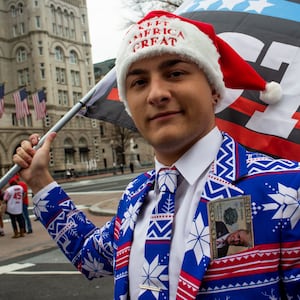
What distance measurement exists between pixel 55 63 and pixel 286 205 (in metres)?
59.2

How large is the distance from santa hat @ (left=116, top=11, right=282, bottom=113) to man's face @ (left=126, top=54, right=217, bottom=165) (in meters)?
0.03

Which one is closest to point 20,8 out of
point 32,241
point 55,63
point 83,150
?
point 55,63

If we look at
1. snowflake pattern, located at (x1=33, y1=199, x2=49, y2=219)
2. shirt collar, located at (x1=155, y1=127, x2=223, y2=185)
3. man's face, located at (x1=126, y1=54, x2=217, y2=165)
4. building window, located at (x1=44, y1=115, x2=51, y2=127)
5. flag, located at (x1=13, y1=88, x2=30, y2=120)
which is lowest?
snowflake pattern, located at (x1=33, y1=199, x2=49, y2=219)

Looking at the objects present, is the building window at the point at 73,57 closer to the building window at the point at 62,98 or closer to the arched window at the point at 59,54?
the arched window at the point at 59,54

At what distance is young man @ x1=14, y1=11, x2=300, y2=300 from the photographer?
3.97 feet

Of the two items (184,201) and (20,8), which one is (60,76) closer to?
(20,8)

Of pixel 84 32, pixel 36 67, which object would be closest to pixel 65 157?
pixel 36 67

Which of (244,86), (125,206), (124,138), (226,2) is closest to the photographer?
(125,206)

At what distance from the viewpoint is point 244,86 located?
1783mm

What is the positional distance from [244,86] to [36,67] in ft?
187

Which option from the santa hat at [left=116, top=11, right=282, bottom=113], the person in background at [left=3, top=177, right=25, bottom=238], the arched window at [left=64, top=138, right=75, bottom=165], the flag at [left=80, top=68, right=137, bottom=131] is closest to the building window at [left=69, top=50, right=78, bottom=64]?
the arched window at [left=64, top=138, right=75, bottom=165]

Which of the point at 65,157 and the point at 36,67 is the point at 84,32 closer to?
the point at 36,67

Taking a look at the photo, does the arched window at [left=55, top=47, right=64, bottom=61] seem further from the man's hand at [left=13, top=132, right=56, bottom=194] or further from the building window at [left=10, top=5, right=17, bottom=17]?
the man's hand at [left=13, top=132, right=56, bottom=194]

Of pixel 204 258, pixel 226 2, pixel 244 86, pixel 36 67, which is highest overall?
pixel 36 67
